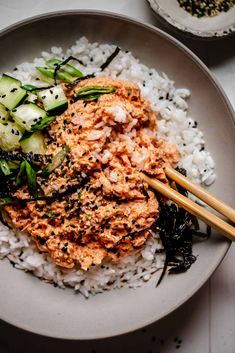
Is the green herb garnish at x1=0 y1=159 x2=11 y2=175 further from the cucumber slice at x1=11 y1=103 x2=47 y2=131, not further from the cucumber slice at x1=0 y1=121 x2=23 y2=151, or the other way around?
the cucumber slice at x1=11 y1=103 x2=47 y2=131

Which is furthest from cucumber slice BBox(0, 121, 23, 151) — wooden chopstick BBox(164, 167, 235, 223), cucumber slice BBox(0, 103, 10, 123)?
wooden chopstick BBox(164, 167, 235, 223)

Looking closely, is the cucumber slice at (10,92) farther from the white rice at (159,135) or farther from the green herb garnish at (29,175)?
the green herb garnish at (29,175)

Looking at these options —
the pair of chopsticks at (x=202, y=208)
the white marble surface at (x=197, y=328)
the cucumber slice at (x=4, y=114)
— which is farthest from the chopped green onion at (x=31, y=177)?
the white marble surface at (x=197, y=328)

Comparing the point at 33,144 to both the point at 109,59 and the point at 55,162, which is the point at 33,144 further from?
the point at 109,59

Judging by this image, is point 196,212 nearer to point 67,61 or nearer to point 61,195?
point 61,195

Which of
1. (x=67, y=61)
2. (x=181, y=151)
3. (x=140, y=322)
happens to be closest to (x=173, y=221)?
(x=181, y=151)
